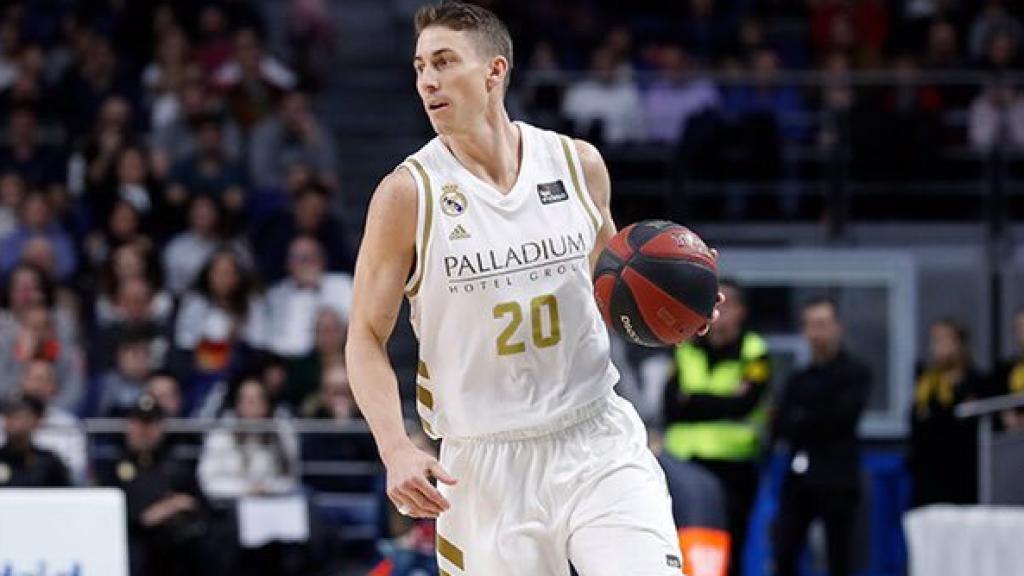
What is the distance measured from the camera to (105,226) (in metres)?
15.3

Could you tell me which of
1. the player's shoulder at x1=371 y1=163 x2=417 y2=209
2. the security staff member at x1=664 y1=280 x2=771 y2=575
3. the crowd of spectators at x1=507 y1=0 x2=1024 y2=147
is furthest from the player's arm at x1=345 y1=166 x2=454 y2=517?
the crowd of spectators at x1=507 y1=0 x2=1024 y2=147

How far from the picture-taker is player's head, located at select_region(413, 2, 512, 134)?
609cm

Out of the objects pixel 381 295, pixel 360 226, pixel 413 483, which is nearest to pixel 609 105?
pixel 360 226

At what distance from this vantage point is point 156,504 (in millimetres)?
12172

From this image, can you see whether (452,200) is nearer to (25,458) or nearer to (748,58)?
(25,458)

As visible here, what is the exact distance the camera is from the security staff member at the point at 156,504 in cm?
1215

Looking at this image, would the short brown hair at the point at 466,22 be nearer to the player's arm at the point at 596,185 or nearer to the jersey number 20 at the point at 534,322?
the player's arm at the point at 596,185

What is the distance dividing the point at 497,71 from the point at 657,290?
81 cm

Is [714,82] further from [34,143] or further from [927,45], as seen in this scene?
[34,143]

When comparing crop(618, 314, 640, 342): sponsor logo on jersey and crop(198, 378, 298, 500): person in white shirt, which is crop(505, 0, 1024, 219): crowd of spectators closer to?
crop(198, 378, 298, 500): person in white shirt

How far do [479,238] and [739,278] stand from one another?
1037 cm

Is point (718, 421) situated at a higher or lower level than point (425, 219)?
lower

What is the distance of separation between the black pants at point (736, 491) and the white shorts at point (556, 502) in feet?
19.6

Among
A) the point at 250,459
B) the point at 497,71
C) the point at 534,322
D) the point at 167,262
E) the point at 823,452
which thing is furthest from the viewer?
the point at 167,262
